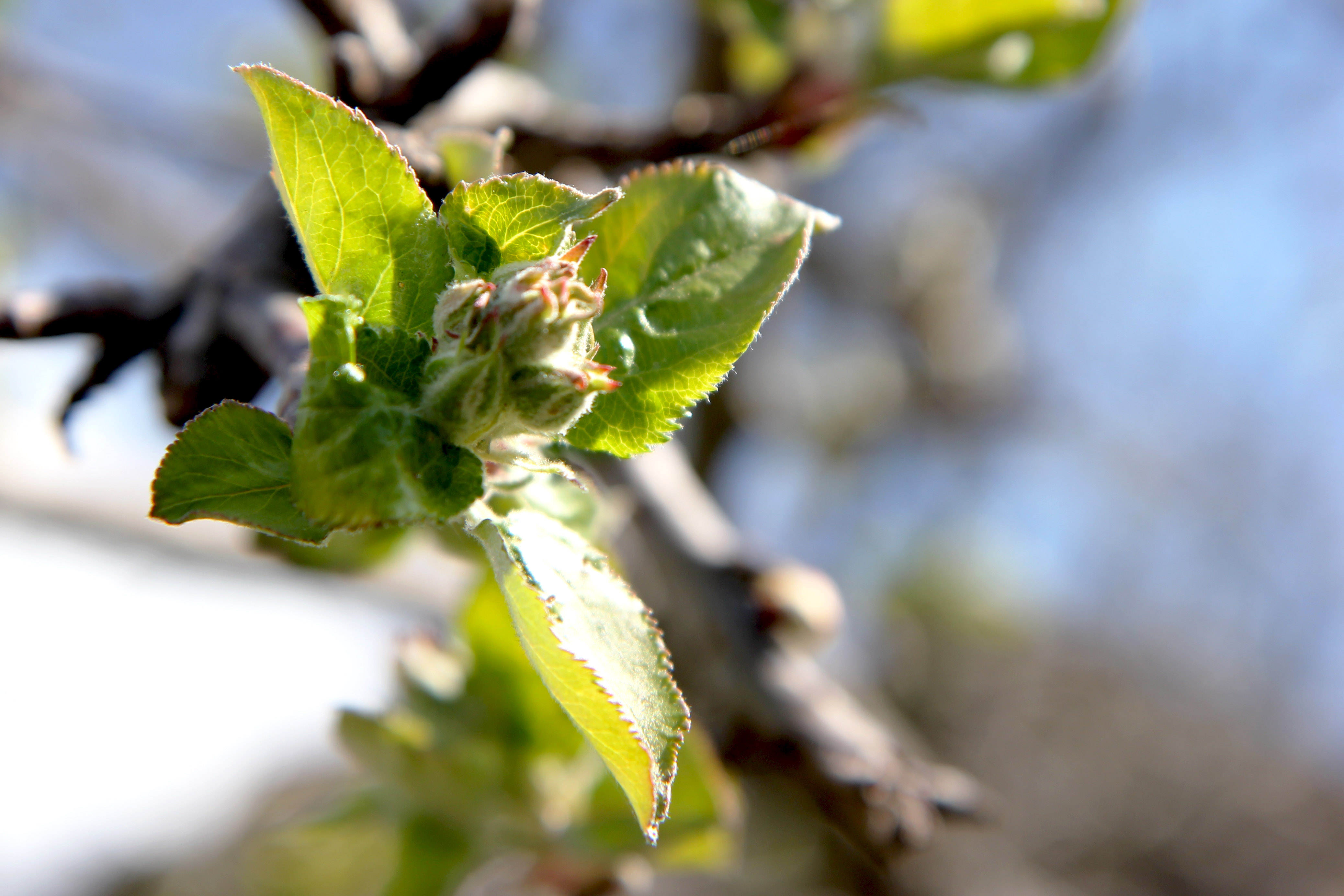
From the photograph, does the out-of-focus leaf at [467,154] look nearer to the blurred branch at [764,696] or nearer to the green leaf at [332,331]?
the green leaf at [332,331]

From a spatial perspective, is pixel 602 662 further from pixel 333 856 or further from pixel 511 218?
pixel 333 856

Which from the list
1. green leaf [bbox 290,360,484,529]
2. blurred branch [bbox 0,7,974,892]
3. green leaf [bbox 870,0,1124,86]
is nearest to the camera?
green leaf [bbox 290,360,484,529]

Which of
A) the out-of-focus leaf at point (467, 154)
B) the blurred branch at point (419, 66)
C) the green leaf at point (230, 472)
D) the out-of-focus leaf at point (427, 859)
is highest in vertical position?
the blurred branch at point (419, 66)

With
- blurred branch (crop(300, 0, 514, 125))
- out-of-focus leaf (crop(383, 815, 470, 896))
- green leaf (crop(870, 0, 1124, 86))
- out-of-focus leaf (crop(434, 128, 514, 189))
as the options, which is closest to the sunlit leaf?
out-of-focus leaf (crop(434, 128, 514, 189))

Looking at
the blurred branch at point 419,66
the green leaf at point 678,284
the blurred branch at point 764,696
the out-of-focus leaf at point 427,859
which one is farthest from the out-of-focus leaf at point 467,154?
the out-of-focus leaf at point 427,859

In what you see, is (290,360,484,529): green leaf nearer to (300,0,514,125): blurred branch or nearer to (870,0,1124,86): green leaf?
(300,0,514,125): blurred branch

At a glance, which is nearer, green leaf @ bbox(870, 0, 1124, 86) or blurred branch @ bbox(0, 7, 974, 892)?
blurred branch @ bbox(0, 7, 974, 892)
